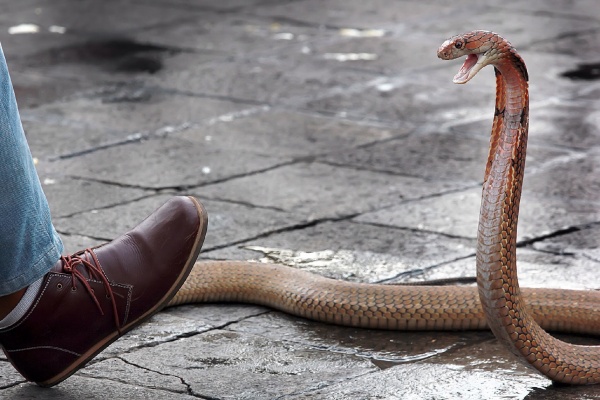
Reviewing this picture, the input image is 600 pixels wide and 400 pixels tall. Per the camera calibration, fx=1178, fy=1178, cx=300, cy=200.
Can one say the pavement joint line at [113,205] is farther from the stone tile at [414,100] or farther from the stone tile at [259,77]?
the stone tile at [259,77]

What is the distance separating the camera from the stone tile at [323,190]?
482 cm

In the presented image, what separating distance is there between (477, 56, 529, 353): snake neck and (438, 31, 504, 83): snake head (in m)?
0.10

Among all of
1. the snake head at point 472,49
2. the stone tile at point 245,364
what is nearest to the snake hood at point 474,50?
the snake head at point 472,49

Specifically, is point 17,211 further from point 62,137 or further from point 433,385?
point 62,137

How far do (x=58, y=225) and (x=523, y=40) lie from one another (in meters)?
4.64

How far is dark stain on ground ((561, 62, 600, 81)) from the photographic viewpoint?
7195 millimetres

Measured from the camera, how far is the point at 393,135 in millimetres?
5996

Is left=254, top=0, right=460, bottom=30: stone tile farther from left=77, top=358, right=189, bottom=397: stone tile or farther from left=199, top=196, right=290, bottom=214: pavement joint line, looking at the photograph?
left=77, top=358, right=189, bottom=397: stone tile

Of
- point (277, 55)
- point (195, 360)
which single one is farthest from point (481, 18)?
point (195, 360)

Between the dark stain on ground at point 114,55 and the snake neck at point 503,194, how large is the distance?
203 inches

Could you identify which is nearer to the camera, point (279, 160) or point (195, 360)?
point (195, 360)

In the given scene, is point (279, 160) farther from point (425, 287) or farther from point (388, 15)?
point (388, 15)

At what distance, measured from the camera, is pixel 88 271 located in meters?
2.99

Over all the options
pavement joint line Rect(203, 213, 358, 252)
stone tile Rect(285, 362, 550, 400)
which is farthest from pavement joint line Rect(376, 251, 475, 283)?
stone tile Rect(285, 362, 550, 400)
